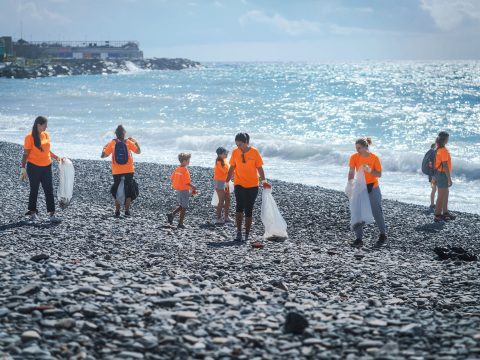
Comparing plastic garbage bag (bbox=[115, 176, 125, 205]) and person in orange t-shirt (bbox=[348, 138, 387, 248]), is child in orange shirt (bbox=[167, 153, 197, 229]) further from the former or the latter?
person in orange t-shirt (bbox=[348, 138, 387, 248])

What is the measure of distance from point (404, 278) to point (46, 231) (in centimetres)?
548

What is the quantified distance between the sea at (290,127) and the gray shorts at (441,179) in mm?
3246

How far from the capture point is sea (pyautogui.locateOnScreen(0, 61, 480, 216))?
21.0m

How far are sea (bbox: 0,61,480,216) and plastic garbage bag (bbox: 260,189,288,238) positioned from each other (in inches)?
265

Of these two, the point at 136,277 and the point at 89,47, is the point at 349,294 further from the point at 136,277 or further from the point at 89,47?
the point at 89,47

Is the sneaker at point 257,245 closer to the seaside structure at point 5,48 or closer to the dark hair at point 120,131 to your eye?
the dark hair at point 120,131

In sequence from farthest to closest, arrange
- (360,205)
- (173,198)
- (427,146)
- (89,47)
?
(89,47) < (427,146) < (173,198) < (360,205)

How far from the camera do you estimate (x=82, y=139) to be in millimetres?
30469

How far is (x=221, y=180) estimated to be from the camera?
11266mm

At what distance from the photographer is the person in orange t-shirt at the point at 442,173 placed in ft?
38.7

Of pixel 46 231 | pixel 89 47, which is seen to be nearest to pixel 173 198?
pixel 46 231

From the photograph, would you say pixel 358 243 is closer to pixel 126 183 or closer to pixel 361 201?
pixel 361 201

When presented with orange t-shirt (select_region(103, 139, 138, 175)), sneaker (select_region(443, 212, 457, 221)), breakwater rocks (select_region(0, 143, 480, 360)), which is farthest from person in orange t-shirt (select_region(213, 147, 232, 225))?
sneaker (select_region(443, 212, 457, 221))

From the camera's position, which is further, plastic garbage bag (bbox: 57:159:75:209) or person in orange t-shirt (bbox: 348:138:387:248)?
plastic garbage bag (bbox: 57:159:75:209)
